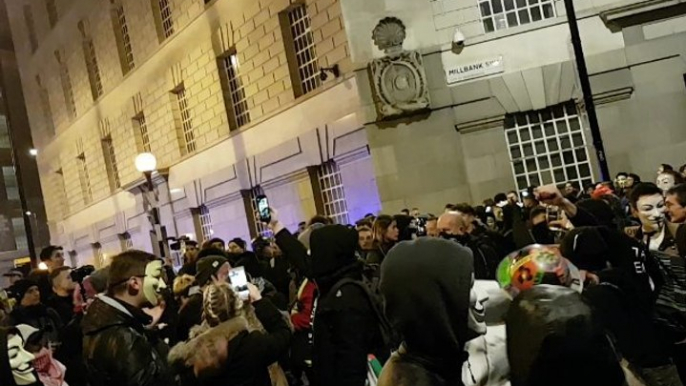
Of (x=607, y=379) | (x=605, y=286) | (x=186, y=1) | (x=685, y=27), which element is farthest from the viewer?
(x=186, y=1)

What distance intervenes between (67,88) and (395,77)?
22.9 meters

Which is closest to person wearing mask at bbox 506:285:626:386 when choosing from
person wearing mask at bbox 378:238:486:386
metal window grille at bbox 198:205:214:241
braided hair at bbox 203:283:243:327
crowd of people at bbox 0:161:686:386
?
crowd of people at bbox 0:161:686:386

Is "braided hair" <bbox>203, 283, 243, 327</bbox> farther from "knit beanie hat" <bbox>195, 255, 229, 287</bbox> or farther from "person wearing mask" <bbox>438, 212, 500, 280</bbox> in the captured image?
"person wearing mask" <bbox>438, 212, 500, 280</bbox>

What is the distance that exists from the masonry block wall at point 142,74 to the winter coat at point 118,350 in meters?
12.5

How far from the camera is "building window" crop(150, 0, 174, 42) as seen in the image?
Answer: 24.0m

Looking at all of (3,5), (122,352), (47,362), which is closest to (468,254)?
(122,352)

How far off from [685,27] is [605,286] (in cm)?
1385

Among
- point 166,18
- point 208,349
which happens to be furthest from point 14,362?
point 166,18

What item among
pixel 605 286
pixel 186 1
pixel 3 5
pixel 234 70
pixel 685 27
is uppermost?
pixel 3 5

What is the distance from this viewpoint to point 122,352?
13.5 ft

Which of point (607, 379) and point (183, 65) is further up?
point (183, 65)

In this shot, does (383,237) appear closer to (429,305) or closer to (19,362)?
(19,362)

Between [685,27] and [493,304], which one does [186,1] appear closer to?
[685,27]

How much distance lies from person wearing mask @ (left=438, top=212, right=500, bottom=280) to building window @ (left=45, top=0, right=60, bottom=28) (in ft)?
98.0
